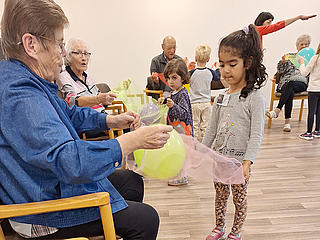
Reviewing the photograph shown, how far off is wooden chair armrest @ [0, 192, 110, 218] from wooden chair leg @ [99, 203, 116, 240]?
3 cm

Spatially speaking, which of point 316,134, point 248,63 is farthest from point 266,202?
point 316,134

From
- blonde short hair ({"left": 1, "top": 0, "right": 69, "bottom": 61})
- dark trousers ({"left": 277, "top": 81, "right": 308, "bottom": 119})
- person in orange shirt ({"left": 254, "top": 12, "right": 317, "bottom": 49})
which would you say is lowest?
dark trousers ({"left": 277, "top": 81, "right": 308, "bottom": 119})

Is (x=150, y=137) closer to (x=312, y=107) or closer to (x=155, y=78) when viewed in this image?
(x=155, y=78)

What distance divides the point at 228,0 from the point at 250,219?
5.04 meters

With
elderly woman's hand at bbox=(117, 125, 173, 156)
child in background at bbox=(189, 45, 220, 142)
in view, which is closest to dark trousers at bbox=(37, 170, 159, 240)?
elderly woman's hand at bbox=(117, 125, 173, 156)

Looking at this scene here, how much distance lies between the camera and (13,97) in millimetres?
754

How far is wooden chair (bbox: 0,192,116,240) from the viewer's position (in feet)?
2.45

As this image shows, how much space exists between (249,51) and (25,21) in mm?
1160

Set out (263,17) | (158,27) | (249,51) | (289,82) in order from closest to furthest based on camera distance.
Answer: (249,51) → (263,17) → (289,82) → (158,27)

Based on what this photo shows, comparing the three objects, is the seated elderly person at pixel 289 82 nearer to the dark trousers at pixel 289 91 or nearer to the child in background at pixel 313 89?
the dark trousers at pixel 289 91

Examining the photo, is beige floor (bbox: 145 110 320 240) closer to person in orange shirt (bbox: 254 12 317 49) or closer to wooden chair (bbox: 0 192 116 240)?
wooden chair (bbox: 0 192 116 240)

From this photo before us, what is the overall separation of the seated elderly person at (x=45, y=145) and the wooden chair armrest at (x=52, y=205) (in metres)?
0.06

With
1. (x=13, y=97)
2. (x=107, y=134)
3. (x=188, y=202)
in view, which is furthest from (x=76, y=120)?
(x=188, y=202)

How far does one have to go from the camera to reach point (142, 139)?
2.86ft
